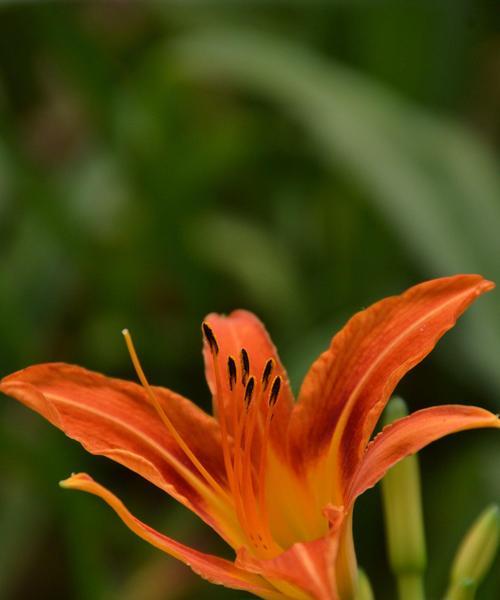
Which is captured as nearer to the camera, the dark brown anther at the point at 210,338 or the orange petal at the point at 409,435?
the orange petal at the point at 409,435

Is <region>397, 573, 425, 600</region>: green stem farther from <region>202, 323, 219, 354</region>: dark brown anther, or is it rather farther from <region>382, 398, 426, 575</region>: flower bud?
<region>202, 323, 219, 354</region>: dark brown anther

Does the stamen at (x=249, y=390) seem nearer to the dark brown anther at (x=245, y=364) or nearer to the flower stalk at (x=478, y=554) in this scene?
the dark brown anther at (x=245, y=364)

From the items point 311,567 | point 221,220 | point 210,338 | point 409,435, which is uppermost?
point 221,220

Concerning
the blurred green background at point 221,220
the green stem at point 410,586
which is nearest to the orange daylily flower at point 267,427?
the green stem at point 410,586

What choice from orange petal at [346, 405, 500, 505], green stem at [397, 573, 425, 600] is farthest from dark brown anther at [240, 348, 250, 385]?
green stem at [397, 573, 425, 600]

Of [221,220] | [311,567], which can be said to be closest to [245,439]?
[311,567]

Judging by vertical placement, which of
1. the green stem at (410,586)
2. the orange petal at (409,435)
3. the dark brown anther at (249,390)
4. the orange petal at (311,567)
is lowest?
the orange petal at (311,567)

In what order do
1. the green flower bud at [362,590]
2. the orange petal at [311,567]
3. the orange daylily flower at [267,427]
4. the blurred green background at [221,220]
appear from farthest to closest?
the blurred green background at [221,220], the green flower bud at [362,590], the orange daylily flower at [267,427], the orange petal at [311,567]

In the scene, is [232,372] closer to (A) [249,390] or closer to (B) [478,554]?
(A) [249,390]
